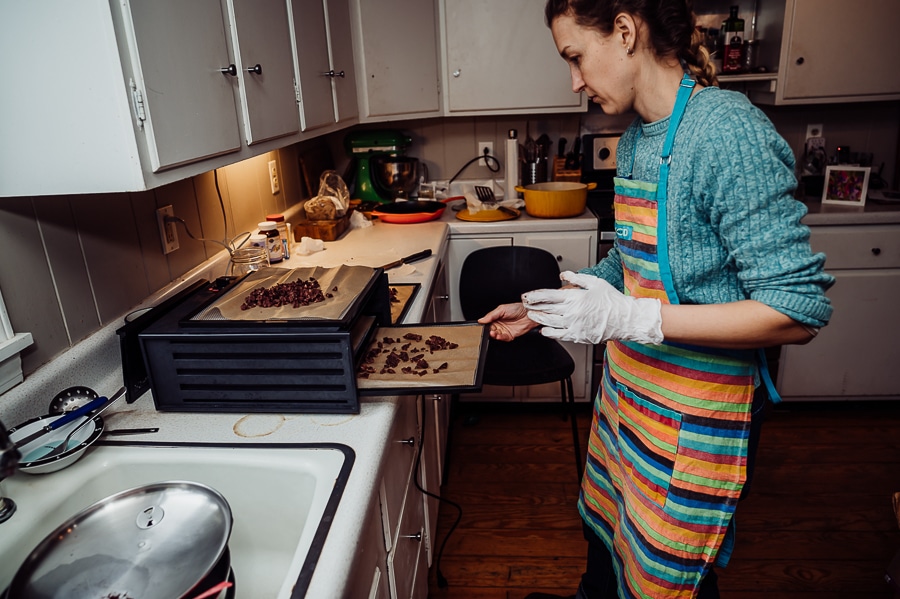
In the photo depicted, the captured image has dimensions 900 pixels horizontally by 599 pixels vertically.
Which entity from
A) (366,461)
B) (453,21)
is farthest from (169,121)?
(453,21)

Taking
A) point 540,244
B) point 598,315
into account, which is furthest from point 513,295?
point 598,315

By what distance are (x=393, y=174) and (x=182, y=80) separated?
1.91 meters

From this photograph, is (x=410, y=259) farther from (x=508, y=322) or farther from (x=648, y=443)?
(x=648, y=443)

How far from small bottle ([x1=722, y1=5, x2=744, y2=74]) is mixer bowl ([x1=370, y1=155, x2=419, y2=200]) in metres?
1.50

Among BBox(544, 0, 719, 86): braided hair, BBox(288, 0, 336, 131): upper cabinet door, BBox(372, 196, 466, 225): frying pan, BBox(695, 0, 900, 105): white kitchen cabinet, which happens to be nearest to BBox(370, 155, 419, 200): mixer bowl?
BBox(372, 196, 466, 225): frying pan

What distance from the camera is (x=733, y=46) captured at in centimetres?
269

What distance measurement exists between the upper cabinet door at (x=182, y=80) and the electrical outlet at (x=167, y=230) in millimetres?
333

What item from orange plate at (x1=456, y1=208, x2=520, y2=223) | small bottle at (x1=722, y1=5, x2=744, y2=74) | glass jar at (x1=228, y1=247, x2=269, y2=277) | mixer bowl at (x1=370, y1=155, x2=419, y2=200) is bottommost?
orange plate at (x1=456, y1=208, x2=520, y2=223)

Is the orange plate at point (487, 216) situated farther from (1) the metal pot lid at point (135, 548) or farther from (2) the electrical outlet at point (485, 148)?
(1) the metal pot lid at point (135, 548)

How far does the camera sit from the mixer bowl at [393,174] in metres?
2.91

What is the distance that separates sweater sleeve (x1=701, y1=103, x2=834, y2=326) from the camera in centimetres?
94

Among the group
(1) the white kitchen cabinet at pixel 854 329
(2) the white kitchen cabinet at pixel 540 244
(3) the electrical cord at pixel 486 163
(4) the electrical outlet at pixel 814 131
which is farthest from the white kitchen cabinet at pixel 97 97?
(4) the electrical outlet at pixel 814 131

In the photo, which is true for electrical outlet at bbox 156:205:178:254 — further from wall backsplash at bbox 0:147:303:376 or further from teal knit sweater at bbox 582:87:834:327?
teal knit sweater at bbox 582:87:834:327

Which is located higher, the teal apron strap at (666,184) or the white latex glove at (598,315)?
the teal apron strap at (666,184)
